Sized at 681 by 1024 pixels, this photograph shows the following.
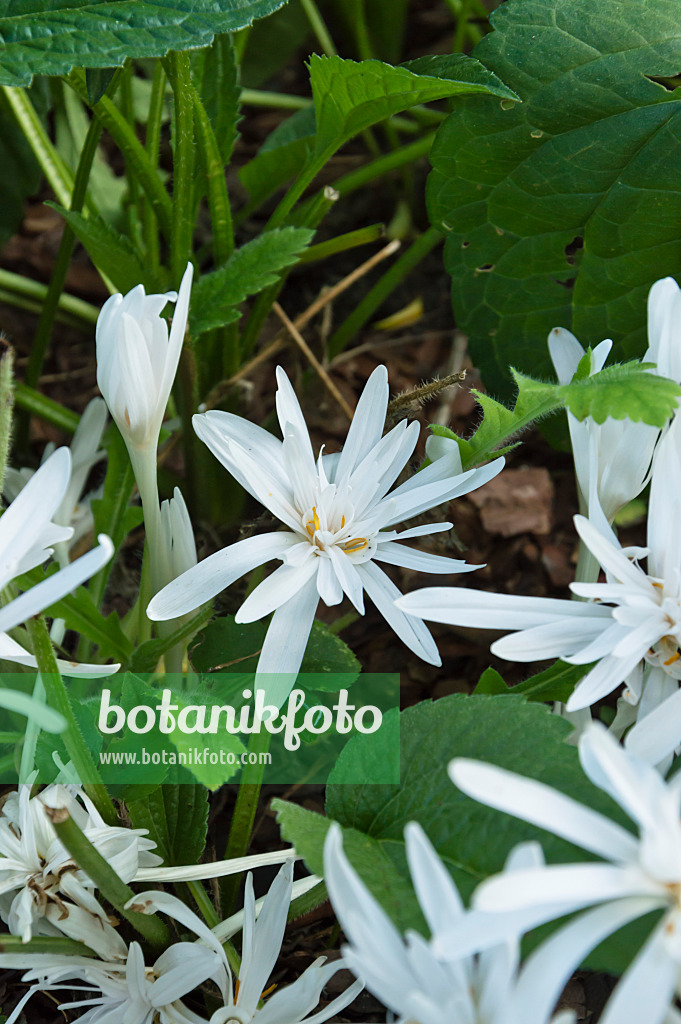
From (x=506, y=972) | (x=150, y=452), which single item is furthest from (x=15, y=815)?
(x=506, y=972)

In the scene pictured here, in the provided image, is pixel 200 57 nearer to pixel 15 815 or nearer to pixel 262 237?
pixel 262 237

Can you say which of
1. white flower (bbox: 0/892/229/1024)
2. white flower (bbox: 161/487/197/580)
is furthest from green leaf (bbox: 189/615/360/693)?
white flower (bbox: 0/892/229/1024)

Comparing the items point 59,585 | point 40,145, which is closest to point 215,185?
point 40,145

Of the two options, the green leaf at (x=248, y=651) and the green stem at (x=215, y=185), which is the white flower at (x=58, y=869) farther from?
the green stem at (x=215, y=185)

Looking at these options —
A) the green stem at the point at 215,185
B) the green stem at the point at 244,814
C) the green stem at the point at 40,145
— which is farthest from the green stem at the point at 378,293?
the green stem at the point at 244,814

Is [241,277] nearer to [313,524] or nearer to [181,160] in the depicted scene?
[181,160]
